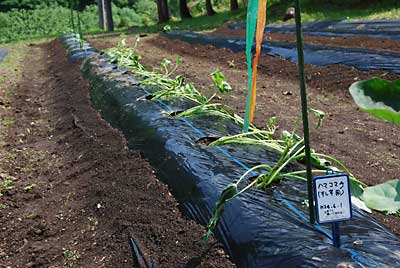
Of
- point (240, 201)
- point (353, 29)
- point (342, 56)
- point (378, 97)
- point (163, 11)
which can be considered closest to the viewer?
point (378, 97)

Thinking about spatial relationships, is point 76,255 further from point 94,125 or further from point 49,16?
point 49,16

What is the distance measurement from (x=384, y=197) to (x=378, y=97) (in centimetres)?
25

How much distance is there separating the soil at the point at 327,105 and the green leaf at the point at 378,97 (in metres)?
1.63

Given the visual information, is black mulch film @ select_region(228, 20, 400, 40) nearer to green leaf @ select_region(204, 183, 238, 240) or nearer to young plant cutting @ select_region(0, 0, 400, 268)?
young plant cutting @ select_region(0, 0, 400, 268)

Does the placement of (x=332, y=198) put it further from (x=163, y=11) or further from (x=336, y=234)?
(x=163, y=11)

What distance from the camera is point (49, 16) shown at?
27031 mm

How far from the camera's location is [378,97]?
2.08ft

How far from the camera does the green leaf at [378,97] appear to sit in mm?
620

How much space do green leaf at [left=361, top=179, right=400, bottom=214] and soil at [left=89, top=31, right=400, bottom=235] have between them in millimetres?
1409

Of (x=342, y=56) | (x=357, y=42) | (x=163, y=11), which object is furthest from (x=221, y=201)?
(x=163, y=11)

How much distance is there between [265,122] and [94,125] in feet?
5.23

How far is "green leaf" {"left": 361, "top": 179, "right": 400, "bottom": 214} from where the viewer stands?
2.61 ft

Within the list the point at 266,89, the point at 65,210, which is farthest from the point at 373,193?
the point at 266,89

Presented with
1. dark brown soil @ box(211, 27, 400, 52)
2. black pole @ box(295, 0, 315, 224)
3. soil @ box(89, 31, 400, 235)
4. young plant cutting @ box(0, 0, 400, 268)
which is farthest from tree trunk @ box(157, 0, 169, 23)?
black pole @ box(295, 0, 315, 224)
